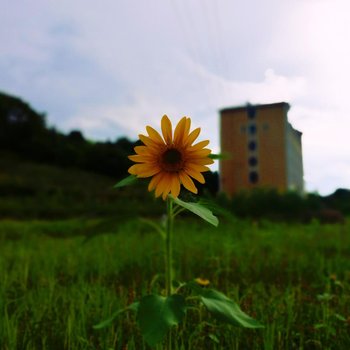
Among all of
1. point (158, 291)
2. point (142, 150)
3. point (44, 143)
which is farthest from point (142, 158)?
point (44, 143)

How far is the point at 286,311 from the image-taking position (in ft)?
5.51

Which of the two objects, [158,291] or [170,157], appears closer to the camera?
[170,157]

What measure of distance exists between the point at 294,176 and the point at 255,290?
1013 mm

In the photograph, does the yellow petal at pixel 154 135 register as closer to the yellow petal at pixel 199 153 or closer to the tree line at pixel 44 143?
the yellow petal at pixel 199 153

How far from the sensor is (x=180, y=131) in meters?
0.77

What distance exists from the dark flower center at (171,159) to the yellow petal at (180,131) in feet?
0.06

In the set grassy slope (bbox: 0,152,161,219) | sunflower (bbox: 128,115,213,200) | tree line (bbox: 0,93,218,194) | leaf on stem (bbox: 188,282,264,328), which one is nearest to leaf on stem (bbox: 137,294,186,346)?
leaf on stem (bbox: 188,282,264,328)

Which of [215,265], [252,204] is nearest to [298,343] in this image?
[215,265]

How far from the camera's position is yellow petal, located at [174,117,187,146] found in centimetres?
77

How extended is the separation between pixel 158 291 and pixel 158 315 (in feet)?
2.98

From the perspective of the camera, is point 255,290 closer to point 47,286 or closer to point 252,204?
point 47,286

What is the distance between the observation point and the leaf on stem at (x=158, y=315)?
2.76 ft

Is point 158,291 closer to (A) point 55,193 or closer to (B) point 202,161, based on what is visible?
(B) point 202,161

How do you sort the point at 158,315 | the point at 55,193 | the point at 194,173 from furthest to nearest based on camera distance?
the point at 55,193 < the point at 158,315 < the point at 194,173
